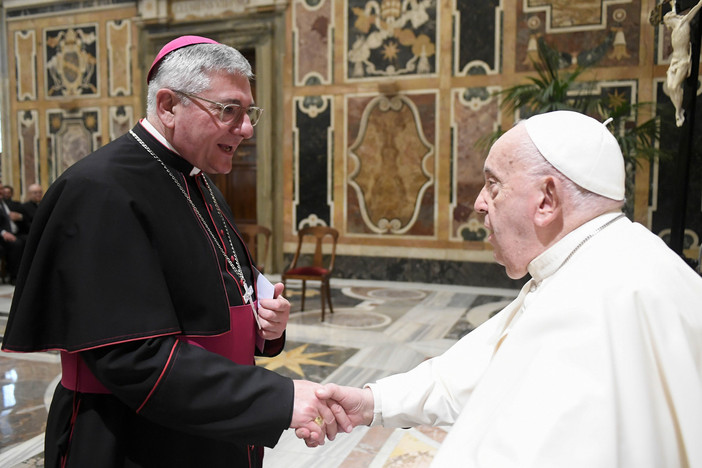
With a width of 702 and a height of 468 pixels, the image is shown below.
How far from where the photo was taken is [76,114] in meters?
10.2

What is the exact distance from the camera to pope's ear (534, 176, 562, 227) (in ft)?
4.40

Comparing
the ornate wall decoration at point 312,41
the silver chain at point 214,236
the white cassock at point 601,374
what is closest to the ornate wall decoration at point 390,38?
the ornate wall decoration at point 312,41

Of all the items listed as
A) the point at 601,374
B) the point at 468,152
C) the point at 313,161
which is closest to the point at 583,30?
the point at 468,152

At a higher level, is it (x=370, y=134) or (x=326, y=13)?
(x=326, y=13)

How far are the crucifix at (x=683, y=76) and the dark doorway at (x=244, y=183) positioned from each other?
617cm

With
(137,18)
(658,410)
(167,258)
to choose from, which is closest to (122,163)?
(167,258)

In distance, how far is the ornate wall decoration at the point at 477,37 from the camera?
7.71 metres

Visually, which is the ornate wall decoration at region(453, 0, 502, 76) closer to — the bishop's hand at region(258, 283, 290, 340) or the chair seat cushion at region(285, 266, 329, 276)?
the chair seat cushion at region(285, 266, 329, 276)

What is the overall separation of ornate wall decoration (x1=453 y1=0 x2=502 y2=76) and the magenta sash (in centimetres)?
678

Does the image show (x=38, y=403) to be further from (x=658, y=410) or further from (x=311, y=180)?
(x=311, y=180)

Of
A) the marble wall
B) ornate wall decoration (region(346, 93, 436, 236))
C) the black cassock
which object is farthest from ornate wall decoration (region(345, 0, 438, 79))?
the black cassock

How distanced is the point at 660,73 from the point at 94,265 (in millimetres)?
7650

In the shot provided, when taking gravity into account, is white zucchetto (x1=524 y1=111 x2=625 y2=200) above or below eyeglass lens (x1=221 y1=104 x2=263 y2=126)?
below

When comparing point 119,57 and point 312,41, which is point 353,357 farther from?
point 119,57
